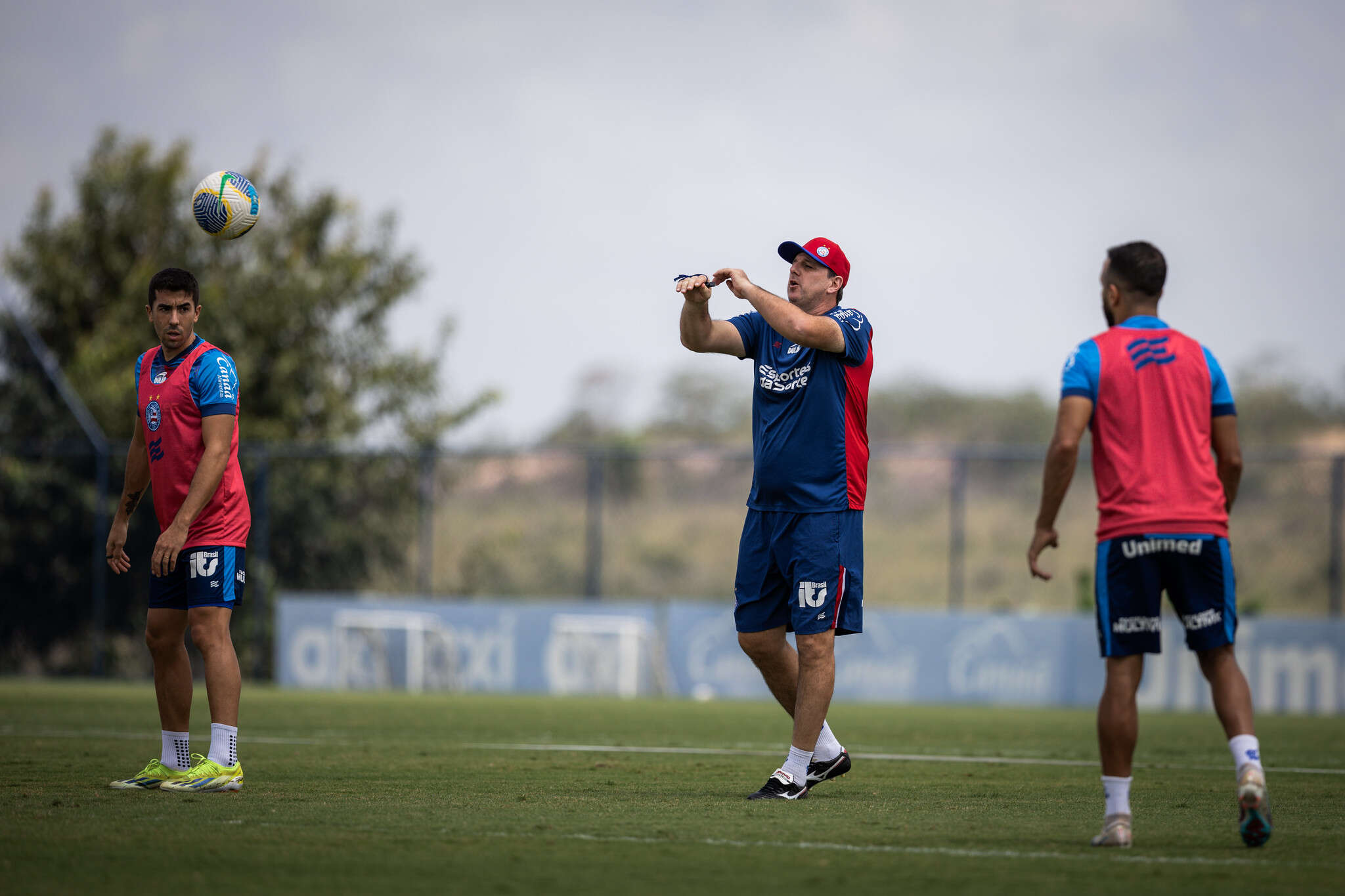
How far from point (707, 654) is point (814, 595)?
11.7 meters

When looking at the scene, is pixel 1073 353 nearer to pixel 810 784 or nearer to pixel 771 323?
pixel 771 323

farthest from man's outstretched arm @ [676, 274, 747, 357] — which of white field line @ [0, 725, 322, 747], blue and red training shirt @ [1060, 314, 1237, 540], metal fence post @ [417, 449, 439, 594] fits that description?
metal fence post @ [417, 449, 439, 594]

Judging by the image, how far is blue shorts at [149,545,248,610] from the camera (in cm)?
635

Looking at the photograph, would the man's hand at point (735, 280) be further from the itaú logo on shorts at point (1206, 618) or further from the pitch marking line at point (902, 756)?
the pitch marking line at point (902, 756)

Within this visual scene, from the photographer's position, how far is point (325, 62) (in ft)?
115

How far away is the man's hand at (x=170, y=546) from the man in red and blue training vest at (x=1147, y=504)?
350 cm

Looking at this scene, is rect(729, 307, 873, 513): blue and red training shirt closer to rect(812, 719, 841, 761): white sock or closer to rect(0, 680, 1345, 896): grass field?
rect(812, 719, 841, 761): white sock

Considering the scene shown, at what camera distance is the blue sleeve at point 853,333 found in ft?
20.9

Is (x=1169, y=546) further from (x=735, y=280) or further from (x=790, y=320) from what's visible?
(x=735, y=280)

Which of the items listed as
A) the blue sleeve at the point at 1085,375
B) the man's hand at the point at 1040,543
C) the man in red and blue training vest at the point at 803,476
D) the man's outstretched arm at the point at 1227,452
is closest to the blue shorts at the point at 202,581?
the man in red and blue training vest at the point at 803,476

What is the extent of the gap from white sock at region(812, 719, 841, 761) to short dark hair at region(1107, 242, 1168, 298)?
8.16 feet

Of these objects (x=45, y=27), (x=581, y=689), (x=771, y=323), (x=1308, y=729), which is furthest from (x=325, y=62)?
(x=771, y=323)

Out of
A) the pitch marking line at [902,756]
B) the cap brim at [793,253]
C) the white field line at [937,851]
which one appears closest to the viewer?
the white field line at [937,851]

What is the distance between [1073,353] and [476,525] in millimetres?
34576
